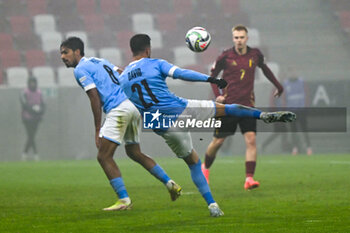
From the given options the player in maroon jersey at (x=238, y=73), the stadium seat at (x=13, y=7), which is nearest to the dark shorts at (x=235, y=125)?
the player in maroon jersey at (x=238, y=73)

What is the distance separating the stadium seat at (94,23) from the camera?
2211 centimetres

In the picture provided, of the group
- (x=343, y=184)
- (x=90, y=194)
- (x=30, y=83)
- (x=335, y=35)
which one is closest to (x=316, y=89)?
(x=335, y=35)

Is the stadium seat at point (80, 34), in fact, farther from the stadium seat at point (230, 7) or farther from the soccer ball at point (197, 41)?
the soccer ball at point (197, 41)

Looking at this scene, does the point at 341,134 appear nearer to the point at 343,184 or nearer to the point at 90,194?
the point at 343,184

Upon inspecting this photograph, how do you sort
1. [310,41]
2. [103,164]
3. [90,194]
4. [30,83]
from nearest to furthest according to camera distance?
[103,164] < [90,194] < [30,83] < [310,41]

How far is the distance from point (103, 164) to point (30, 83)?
1156 cm

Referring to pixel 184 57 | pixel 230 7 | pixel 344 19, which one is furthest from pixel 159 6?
pixel 344 19

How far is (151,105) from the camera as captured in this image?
7109mm

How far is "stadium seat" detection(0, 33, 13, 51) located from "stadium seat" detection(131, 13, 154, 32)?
11.7 feet

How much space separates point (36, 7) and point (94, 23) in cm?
179

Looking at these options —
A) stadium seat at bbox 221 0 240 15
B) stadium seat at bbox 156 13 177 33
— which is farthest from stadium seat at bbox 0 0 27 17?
stadium seat at bbox 221 0 240 15

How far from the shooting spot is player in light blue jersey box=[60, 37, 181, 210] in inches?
308

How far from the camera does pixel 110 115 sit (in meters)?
7.95

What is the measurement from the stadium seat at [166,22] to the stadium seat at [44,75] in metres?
3.62
